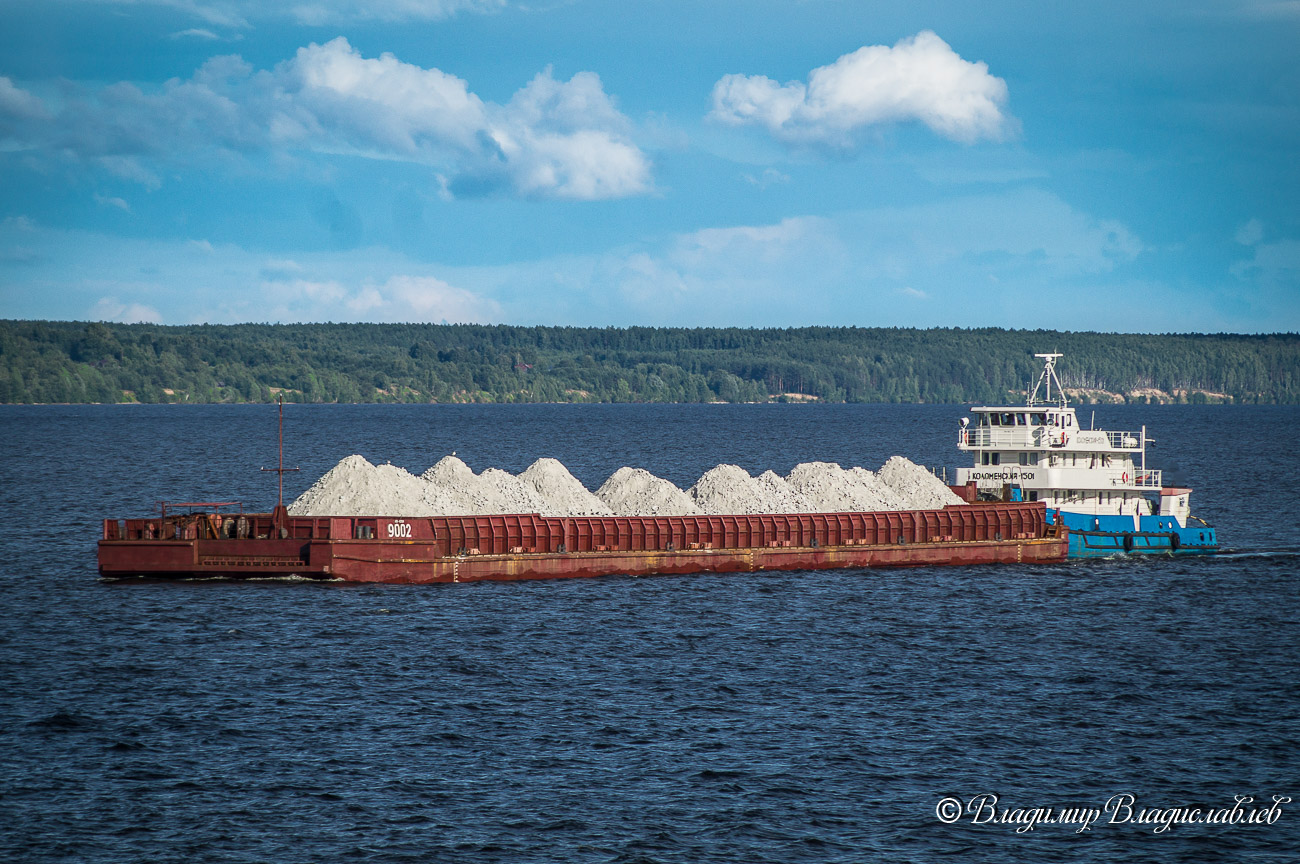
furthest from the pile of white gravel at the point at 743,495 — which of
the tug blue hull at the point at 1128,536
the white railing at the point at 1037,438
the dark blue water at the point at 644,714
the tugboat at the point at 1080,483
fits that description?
the tug blue hull at the point at 1128,536

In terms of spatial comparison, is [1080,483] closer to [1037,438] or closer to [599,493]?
[1037,438]

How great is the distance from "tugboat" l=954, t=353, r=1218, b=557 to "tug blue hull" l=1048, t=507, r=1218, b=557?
49 mm

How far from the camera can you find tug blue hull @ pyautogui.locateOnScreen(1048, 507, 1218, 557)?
61.4 meters

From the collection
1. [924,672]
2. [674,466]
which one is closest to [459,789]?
[924,672]

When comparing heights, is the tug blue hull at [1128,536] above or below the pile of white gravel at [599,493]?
below

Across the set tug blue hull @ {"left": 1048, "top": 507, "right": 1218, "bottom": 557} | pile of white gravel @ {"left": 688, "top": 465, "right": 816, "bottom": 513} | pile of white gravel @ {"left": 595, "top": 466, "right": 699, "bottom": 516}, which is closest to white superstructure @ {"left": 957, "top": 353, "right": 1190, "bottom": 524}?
tug blue hull @ {"left": 1048, "top": 507, "right": 1218, "bottom": 557}

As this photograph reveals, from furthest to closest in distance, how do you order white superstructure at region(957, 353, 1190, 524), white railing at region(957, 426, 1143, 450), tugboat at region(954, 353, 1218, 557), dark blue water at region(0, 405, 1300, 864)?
white superstructure at region(957, 353, 1190, 524)
white railing at region(957, 426, 1143, 450)
tugboat at region(954, 353, 1218, 557)
dark blue water at region(0, 405, 1300, 864)

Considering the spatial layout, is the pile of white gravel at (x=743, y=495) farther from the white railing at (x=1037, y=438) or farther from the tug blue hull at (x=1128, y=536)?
the tug blue hull at (x=1128, y=536)

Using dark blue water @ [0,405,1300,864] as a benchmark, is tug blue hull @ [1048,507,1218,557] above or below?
above

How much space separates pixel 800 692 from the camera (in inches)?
1400

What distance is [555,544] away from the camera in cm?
5338

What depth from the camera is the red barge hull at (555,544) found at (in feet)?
162

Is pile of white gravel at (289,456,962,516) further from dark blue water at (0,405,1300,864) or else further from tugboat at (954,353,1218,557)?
dark blue water at (0,405,1300,864)

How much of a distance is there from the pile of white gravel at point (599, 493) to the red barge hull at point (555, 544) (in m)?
2.47
